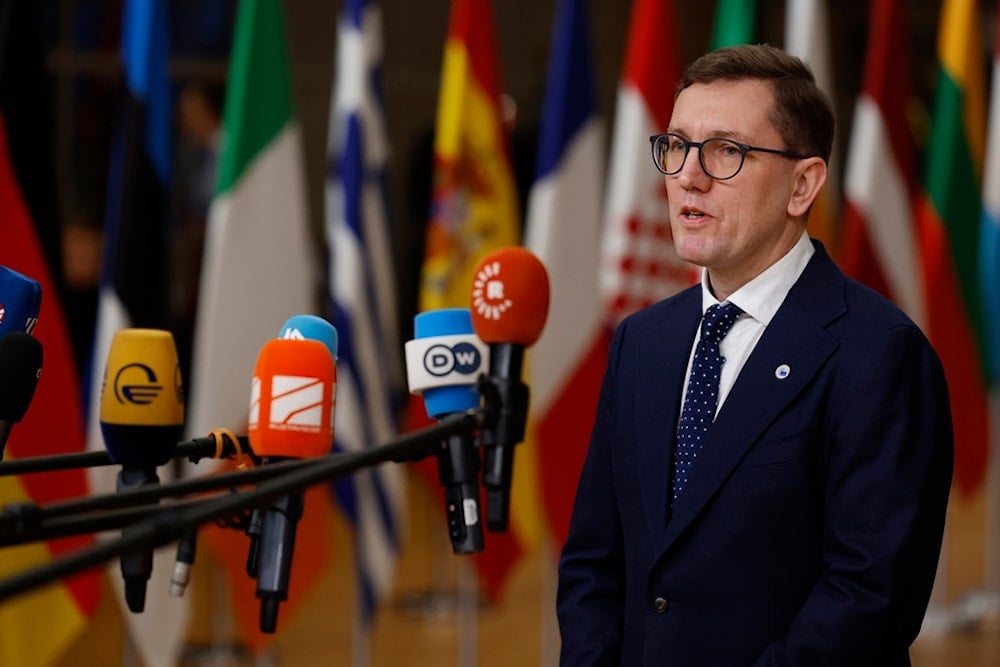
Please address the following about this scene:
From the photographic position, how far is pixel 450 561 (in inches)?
245

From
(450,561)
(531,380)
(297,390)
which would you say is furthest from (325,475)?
(450,561)

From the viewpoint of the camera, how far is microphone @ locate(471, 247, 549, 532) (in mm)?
A: 1556

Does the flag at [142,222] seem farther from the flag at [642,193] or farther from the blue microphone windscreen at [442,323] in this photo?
the blue microphone windscreen at [442,323]

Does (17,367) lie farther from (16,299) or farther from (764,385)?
(764,385)

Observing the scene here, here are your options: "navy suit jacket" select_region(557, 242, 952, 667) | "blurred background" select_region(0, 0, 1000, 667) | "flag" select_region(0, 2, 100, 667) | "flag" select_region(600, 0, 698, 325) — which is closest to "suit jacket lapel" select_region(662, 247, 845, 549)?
"navy suit jacket" select_region(557, 242, 952, 667)

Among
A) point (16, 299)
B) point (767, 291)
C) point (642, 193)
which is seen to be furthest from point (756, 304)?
point (642, 193)

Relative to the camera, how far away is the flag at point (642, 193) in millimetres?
4262

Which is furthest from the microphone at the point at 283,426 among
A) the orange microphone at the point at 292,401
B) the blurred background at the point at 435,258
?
the blurred background at the point at 435,258

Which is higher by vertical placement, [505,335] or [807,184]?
[807,184]

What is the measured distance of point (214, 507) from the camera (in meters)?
1.18

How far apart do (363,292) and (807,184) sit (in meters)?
2.65

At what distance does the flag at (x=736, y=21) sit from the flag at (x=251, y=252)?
50.5 inches

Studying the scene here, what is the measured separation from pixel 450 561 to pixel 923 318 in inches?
93.8

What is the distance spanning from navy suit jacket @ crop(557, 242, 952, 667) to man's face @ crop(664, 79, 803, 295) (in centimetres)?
10
